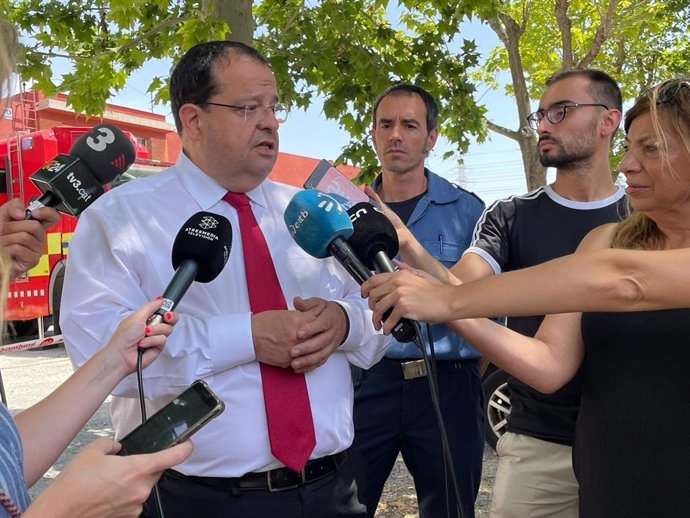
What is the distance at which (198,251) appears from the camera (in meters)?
1.62

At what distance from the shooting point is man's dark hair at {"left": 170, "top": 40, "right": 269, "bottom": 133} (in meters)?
2.32

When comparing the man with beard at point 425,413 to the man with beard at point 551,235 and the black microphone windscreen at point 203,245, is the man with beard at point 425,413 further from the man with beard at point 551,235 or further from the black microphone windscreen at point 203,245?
the black microphone windscreen at point 203,245

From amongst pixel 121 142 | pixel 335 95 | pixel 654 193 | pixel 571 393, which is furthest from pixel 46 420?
pixel 335 95

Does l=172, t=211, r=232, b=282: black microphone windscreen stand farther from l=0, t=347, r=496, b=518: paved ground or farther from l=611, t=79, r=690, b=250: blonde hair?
l=0, t=347, r=496, b=518: paved ground

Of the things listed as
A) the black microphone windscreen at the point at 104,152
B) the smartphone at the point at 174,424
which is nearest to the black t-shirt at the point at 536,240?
the black microphone windscreen at the point at 104,152

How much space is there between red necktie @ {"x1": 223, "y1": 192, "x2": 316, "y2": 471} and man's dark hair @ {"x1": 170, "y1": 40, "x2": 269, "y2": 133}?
0.37 metres

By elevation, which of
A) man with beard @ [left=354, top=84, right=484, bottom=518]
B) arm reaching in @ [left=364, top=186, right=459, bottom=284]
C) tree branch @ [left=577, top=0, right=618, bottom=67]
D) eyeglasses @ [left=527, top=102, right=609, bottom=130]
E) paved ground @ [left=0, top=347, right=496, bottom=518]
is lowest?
paved ground @ [left=0, top=347, right=496, bottom=518]

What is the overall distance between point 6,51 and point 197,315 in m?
1.00

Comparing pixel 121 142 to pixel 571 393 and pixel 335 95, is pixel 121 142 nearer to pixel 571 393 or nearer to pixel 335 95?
pixel 571 393

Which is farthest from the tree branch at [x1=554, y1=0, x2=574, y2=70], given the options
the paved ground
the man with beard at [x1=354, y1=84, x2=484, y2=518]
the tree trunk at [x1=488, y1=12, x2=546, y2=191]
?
the man with beard at [x1=354, y1=84, x2=484, y2=518]

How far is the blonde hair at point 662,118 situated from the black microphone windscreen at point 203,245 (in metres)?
1.19

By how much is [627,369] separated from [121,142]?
1691 mm

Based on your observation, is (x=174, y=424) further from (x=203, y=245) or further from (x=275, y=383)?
(x=275, y=383)

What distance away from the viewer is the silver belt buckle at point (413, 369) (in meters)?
3.21
